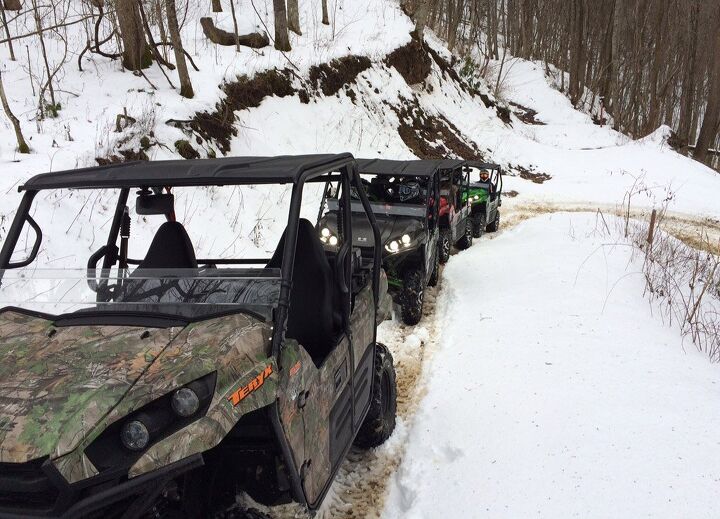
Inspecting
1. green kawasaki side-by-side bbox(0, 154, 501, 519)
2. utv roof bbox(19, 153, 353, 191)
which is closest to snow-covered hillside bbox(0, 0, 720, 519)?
green kawasaki side-by-side bbox(0, 154, 501, 519)

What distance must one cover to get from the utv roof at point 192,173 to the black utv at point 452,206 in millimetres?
5544

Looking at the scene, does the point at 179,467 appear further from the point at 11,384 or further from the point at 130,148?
the point at 130,148

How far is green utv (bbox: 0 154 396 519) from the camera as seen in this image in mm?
1545

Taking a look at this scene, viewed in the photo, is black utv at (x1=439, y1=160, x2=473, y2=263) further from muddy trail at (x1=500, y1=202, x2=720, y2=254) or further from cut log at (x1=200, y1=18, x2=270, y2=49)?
A: cut log at (x1=200, y1=18, x2=270, y2=49)

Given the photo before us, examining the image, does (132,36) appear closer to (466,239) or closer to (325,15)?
(466,239)

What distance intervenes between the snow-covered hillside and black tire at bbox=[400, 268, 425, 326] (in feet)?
0.63

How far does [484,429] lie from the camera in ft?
12.1

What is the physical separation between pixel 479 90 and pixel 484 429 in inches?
915

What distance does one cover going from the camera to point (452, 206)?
843 centimetres

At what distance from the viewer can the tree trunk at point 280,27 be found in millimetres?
13395

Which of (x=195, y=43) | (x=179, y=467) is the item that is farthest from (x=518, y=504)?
(x=195, y=43)

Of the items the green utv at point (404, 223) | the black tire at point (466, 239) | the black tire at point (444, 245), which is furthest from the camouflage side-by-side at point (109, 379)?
the black tire at point (466, 239)

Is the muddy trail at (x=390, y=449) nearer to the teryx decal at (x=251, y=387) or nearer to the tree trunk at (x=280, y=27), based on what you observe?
the teryx decal at (x=251, y=387)

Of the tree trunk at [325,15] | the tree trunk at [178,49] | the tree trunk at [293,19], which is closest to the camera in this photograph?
the tree trunk at [178,49]
